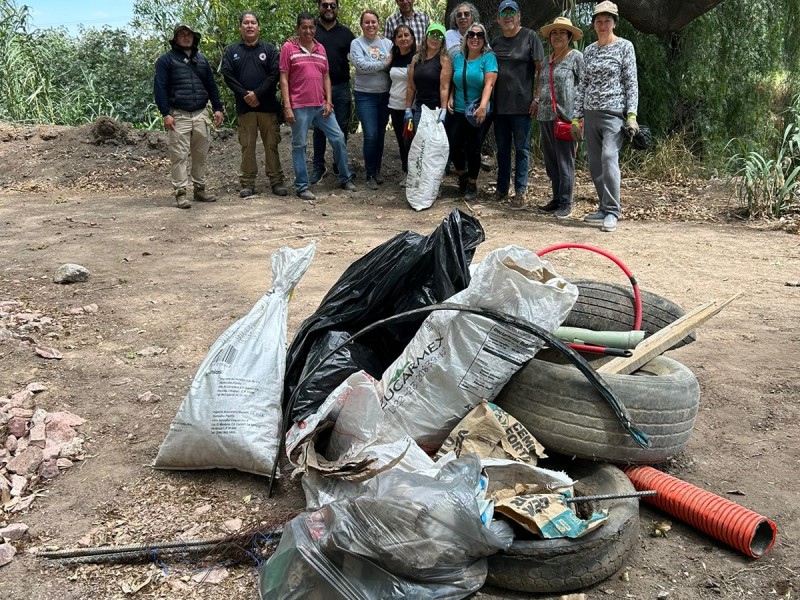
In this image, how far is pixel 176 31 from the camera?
7.84m

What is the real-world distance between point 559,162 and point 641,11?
273cm

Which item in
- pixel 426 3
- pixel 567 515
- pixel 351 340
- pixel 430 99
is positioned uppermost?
pixel 426 3

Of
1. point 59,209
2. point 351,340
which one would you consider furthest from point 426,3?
point 351,340

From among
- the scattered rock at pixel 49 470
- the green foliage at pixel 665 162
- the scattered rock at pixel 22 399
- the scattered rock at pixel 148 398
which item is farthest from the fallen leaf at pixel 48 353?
the green foliage at pixel 665 162

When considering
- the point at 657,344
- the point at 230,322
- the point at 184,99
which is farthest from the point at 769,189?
the point at 184,99

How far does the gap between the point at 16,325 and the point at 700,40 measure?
382 inches

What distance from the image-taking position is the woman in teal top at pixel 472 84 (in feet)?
25.1

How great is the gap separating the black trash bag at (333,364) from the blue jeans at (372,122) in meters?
5.94

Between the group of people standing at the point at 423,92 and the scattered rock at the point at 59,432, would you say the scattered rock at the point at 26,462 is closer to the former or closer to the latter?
the scattered rock at the point at 59,432

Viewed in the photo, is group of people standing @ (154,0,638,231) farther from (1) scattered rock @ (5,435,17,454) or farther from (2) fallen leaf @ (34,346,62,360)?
(1) scattered rock @ (5,435,17,454)

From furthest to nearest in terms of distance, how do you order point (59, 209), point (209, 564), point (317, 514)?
point (59, 209), point (209, 564), point (317, 514)

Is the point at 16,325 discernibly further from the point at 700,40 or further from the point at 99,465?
the point at 700,40

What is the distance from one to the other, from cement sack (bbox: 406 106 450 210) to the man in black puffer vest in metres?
2.16

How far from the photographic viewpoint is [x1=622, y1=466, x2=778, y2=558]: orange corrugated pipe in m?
2.51
